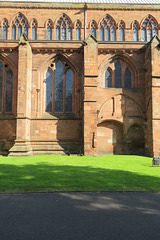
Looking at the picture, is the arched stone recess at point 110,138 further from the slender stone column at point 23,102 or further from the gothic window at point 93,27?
the gothic window at point 93,27

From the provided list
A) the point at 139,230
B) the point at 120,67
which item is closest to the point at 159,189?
the point at 139,230

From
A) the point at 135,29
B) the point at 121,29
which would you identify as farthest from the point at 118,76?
the point at 135,29

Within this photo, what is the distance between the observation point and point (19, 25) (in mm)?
19406

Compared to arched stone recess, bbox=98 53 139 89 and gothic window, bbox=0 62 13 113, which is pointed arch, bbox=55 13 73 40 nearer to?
arched stone recess, bbox=98 53 139 89

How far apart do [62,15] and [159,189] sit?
20710 millimetres

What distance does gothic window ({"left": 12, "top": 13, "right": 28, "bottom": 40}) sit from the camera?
63.4ft

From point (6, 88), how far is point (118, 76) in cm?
916

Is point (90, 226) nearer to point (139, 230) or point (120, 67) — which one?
point (139, 230)

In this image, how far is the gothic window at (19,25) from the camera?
19328mm

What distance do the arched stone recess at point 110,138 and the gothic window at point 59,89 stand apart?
9.83 ft

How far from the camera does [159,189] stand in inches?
168

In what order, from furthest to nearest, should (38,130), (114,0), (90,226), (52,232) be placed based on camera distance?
(114,0), (38,130), (90,226), (52,232)

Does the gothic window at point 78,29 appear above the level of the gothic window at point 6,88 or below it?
above

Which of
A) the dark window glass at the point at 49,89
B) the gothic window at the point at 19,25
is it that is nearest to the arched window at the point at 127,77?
the dark window glass at the point at 49,89
